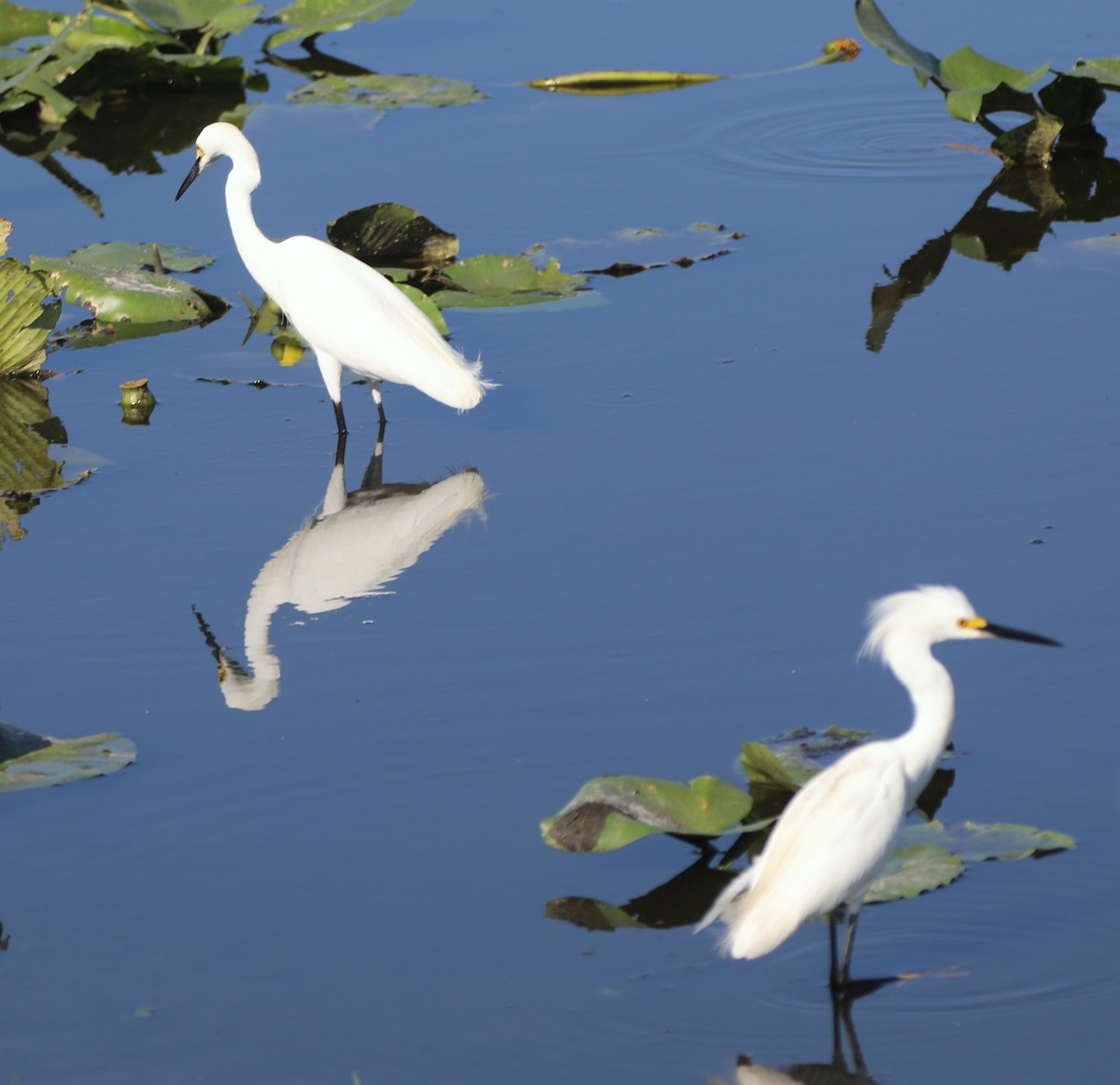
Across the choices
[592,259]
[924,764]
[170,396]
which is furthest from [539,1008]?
[592,259]

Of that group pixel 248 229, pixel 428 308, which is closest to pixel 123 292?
pixel 248 229

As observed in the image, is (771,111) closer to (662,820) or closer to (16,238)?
(16,238)

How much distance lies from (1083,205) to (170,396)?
4.06 m

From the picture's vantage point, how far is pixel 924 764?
312cm

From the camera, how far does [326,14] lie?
31.4 ft

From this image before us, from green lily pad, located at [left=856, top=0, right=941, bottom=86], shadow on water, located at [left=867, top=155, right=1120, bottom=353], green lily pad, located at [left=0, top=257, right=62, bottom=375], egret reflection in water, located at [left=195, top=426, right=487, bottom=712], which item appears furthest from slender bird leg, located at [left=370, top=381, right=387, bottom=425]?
green lily pad, located at [left=856, top=0, right=941, bottom=86]

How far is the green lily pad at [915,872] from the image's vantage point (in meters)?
3.31

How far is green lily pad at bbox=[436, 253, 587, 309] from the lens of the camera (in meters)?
6.66

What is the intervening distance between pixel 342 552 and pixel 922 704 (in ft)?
7.80

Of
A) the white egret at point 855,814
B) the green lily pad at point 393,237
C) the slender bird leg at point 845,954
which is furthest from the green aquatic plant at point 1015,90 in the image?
the slender bird leg at point 845,954

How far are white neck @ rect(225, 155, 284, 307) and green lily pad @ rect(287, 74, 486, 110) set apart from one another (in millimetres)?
2700

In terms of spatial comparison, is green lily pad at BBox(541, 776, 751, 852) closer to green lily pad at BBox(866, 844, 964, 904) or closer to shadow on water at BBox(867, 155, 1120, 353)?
green lily pad at BBox(866, 844, 964, 904)

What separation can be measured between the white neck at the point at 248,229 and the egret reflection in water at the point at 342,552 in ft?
3.13

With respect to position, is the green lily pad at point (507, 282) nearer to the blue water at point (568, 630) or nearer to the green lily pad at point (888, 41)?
the blue water at point (568, 630)
